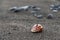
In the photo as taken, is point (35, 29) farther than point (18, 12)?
No

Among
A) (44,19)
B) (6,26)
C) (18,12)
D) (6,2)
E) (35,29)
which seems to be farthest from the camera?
(6,2)

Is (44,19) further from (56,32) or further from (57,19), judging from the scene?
(56,32)

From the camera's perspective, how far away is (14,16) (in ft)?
16.8

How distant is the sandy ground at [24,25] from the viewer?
3.74 meters

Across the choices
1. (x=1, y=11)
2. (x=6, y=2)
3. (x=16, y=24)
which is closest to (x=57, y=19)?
(x=16, y=24)

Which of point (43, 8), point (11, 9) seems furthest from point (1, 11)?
point (43, 8)

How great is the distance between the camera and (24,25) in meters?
4.36

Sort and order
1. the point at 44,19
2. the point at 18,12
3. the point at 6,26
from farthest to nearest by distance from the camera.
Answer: the point at 18,12 < the point at 44,19 < the point at 6,26

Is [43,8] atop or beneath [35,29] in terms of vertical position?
beneath

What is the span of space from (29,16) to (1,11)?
81 centimetres

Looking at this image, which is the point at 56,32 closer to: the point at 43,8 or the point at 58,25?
the point at 58,25

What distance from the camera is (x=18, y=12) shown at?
18.2 ft

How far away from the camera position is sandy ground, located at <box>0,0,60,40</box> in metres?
3.74

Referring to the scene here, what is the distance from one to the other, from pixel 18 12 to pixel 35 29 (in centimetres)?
171
